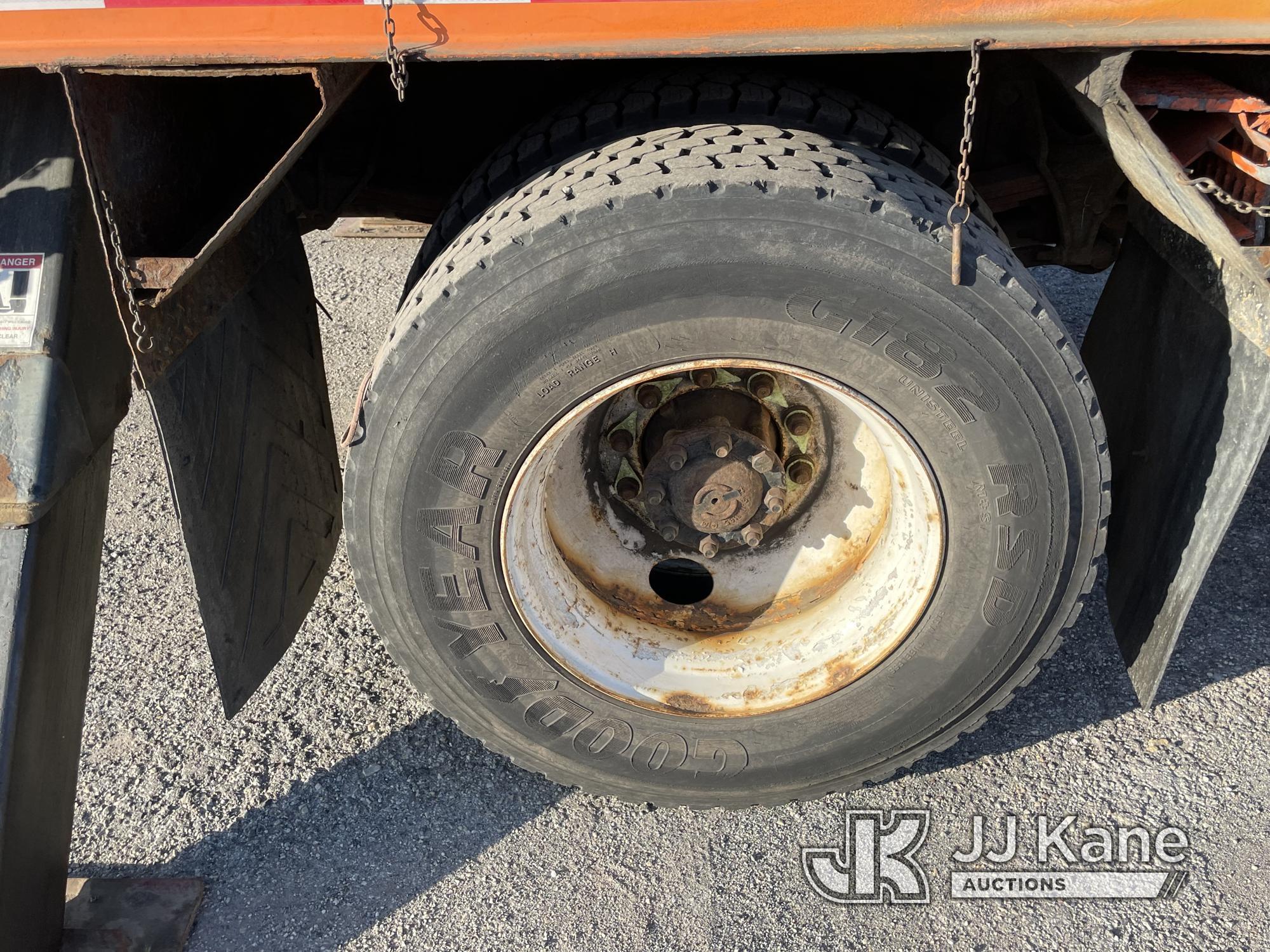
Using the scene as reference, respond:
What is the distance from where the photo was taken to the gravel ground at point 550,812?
230 cm

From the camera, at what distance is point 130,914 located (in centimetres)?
231

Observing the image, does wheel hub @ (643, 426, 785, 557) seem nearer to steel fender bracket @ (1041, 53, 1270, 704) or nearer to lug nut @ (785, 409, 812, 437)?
lug nut @ (785, 409, 812, 437)

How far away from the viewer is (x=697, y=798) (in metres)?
2.41

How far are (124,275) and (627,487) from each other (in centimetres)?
119

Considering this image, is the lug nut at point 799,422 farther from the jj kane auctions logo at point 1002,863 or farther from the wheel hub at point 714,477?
the jj kane auctions logo at point 1002,863

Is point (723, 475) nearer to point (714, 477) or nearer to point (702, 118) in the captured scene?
point (714, 477)

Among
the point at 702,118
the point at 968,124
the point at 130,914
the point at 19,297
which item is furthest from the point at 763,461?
the point at 130,914

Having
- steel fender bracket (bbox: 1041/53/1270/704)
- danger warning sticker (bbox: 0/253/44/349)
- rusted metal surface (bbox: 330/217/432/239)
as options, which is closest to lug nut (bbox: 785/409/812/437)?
steel fender bracket (bbox: 1041/53/1270/704)

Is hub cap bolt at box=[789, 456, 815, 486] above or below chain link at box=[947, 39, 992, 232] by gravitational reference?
below

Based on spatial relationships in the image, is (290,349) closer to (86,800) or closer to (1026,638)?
(86,800)

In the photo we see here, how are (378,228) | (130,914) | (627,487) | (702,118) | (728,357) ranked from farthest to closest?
(378,228)
(627,487)
(130,914)
(702,118)
(728,357)

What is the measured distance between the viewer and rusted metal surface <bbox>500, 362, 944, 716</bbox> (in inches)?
87.0

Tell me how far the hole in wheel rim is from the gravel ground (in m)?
0.53

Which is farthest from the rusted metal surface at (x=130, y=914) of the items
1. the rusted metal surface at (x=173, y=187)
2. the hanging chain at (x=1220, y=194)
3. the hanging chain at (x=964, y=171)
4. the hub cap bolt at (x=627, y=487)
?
the hanging chain at (x=1220, y=194)
